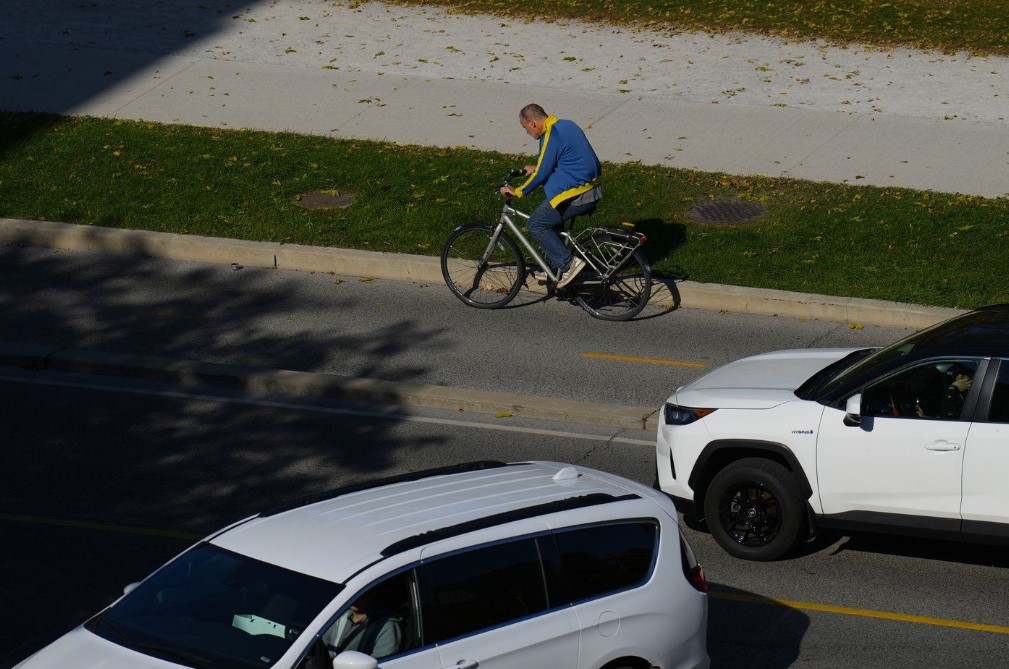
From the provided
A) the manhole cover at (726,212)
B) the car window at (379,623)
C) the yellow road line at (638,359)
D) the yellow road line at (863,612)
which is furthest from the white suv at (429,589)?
the manhole cover at (726,212)

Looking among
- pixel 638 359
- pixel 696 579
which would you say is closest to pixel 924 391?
pixel 696 579

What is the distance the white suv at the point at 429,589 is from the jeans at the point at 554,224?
7.30 m

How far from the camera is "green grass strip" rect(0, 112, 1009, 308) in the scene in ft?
47.8

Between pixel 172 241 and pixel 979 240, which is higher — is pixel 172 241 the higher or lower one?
the lower one

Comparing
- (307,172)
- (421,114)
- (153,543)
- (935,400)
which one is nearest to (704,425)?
(935,400)

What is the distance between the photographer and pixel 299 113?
797 inches

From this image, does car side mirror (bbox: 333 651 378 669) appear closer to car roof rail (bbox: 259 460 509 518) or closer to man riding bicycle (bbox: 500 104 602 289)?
car roof rail (bbox: 259 460 509 518)

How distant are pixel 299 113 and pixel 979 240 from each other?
10256 millimetres

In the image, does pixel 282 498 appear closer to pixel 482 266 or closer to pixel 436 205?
pixel 482 266

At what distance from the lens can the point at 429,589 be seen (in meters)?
5.67

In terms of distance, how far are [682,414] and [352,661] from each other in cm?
427

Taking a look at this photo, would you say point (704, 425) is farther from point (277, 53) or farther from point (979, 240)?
point (277, 53)

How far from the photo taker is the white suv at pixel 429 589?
551 cm

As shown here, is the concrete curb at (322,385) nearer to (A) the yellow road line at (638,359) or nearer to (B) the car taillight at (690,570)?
(A) the yellow road line at (638,359)
